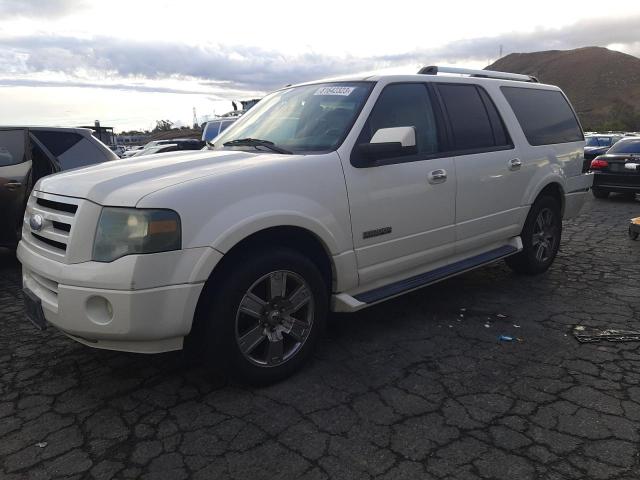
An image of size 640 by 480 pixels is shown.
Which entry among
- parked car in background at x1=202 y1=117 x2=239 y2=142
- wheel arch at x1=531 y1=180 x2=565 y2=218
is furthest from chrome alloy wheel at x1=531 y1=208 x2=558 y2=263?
parked car in background at x1=202 y1=117 x2=239 y2=142

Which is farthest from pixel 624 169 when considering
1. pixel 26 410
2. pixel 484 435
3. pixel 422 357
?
pixel 26 410

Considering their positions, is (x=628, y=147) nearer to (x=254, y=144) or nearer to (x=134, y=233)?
(x=254, y=144)

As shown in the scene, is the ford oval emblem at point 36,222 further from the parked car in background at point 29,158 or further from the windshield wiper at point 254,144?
the parked car in background at point 29,158

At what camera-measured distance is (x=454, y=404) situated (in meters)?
2.93

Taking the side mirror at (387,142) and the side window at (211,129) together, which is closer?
the side mirror at (387,142)

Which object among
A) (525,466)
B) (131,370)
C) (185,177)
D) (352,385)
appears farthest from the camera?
(131,370)

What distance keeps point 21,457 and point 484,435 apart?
7.48 feet

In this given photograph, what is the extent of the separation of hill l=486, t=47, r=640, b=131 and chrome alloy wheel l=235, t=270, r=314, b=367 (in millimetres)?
63960

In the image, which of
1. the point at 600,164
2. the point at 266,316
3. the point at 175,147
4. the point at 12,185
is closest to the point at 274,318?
the point at 266,316

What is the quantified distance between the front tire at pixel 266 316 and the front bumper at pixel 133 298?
0.18 metres

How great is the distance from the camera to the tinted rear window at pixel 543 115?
495 centimetres

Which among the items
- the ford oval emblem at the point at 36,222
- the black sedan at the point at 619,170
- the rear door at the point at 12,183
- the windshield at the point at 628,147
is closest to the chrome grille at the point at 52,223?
the ford oval emblem at the point at 36,222

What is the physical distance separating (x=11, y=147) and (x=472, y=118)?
4.89m

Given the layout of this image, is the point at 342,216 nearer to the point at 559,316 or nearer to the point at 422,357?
the point at 422,357
